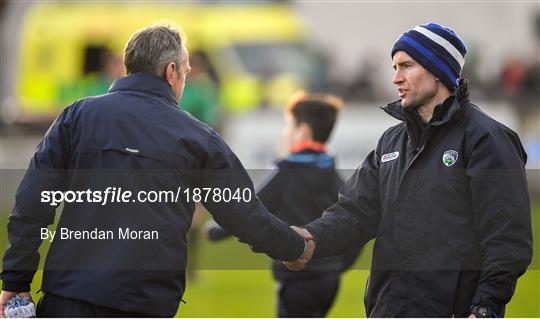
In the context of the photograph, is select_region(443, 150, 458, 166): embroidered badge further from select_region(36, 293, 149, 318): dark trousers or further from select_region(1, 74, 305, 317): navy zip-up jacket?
select_region(36, 293, 149, 318): dark trousers

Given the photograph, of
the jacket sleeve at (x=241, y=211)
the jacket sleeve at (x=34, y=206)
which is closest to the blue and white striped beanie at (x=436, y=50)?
the jacket sleeve at (x=241, y=211)

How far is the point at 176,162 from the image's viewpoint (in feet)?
16.0

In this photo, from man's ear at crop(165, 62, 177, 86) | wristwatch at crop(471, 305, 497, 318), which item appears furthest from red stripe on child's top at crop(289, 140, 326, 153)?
wristwatch at crop(471, 305, 497, 318)

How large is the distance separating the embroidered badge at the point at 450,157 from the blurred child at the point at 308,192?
2102 millimetres

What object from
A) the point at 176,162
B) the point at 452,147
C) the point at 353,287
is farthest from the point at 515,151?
the point at 353,287

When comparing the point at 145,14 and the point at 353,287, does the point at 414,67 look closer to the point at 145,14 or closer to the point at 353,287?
the point at 353,287

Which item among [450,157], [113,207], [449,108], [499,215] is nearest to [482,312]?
[499,215]

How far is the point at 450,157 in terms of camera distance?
16.3ft

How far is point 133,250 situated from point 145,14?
60.2 ft

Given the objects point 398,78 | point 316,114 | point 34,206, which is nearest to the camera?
point 34,206

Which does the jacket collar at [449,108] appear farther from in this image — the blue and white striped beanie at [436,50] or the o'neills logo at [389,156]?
the o'neills logo at [389,156]

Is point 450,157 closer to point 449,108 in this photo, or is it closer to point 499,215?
point 449,108

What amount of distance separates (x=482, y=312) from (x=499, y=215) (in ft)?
1.24

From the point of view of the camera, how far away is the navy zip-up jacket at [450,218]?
4.80 meters
